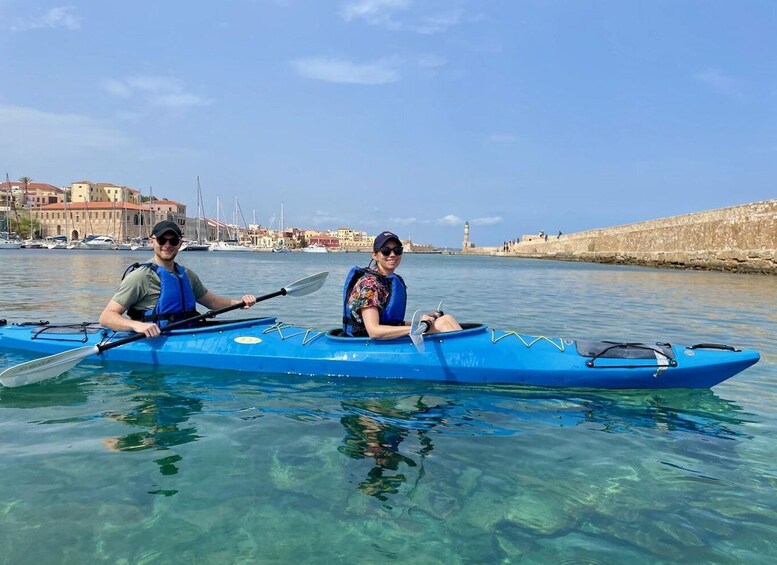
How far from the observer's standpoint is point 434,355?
563cm

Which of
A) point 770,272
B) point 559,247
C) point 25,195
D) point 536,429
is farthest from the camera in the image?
point 25,195

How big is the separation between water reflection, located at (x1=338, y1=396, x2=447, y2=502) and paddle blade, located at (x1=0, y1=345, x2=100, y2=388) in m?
2.91

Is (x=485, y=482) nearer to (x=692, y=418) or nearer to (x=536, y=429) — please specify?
(x=536, y=429)

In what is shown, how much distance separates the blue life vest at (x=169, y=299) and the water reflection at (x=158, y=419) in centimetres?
68

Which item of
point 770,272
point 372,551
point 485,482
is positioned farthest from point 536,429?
point 770,272

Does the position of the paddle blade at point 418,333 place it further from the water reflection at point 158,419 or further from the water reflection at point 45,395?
the water reflection at point 45,395

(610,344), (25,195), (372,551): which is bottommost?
(372,551)

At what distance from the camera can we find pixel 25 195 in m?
110

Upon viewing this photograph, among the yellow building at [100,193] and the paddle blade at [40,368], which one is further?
the yellow building at [100,193]

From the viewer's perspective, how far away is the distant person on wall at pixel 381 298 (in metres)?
5.50

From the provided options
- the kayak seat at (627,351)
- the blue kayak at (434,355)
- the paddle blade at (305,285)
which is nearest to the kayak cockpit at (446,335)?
the blue kayak at (434,355)

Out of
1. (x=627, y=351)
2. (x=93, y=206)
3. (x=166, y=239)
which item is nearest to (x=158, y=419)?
(x=166, y=239)

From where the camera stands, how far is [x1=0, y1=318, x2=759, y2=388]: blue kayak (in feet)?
17.4

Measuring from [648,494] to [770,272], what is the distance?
30627mm
